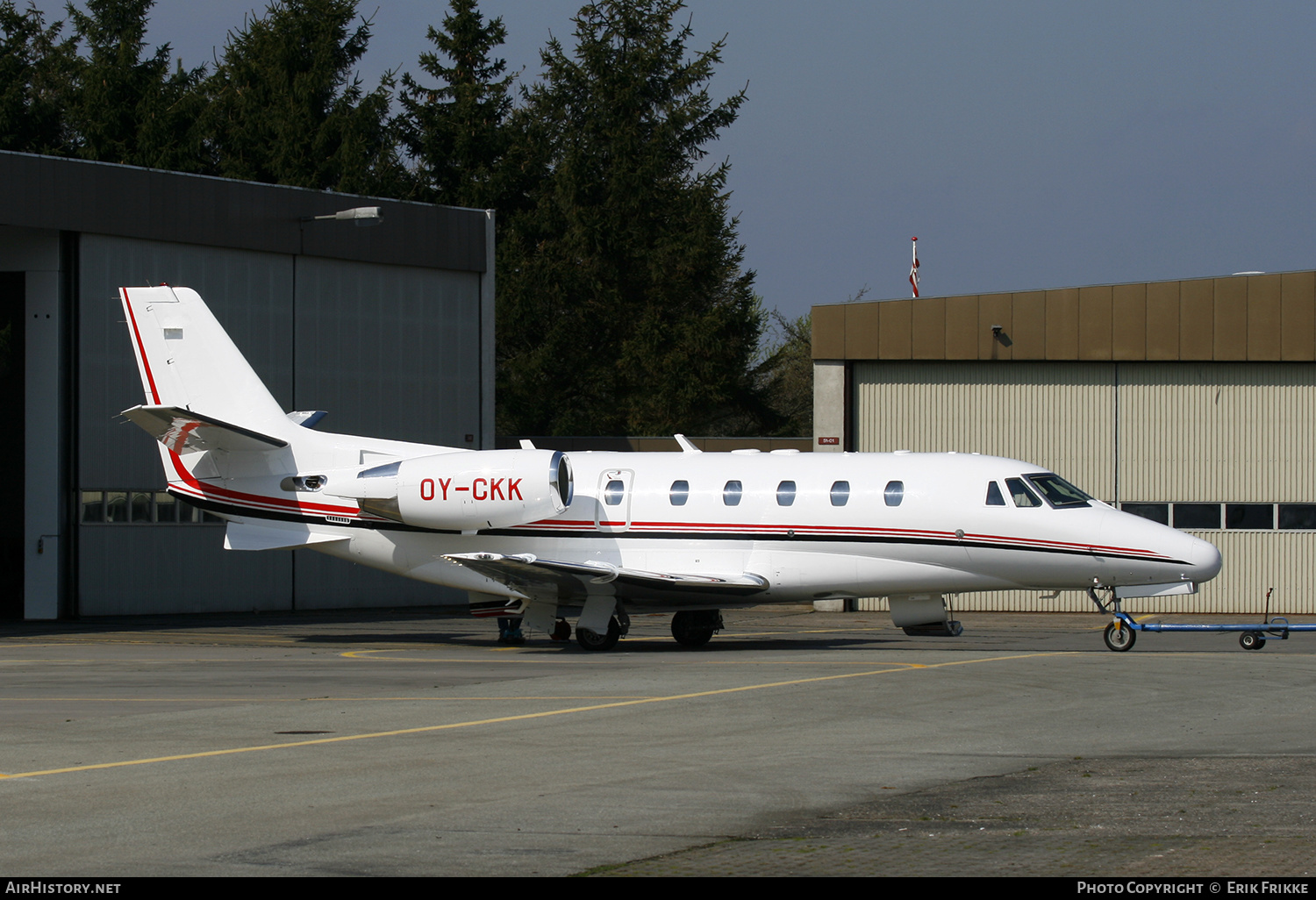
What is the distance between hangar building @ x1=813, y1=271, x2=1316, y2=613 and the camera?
111ft

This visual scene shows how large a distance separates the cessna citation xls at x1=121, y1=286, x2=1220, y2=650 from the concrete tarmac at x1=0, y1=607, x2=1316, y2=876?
1648mm

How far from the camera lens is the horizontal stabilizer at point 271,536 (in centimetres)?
2467

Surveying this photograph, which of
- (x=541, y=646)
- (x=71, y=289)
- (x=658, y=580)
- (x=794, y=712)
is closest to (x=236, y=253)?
(x=71, y=289)

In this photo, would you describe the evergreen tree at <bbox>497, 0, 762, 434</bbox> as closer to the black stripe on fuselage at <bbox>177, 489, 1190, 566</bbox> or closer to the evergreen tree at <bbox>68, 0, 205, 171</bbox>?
the evergreen tree at <bbox>68, 0, 205, 171</bbox>

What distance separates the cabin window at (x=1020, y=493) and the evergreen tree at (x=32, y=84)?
46613 millimetres

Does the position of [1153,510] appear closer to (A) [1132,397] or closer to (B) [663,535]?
(A) [1132,397]

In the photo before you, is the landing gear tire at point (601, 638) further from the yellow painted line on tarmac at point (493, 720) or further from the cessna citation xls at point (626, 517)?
the yellow painted line on tarmac at point (493, 720)

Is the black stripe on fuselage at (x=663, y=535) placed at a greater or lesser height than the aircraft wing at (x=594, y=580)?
greater

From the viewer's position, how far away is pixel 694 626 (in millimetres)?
24562

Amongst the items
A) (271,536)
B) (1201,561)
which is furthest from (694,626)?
(1201,561)

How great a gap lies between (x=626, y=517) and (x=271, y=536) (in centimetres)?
615

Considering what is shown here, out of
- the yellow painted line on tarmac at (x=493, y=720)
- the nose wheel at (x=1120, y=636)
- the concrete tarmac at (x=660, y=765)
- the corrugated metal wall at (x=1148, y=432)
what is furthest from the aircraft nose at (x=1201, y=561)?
the corrugated metal wall at (x=1148, y=432)

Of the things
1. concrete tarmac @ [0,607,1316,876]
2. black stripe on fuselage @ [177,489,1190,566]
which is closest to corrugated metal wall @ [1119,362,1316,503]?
black stripe on fuselage @ [177,489,1190,566]
